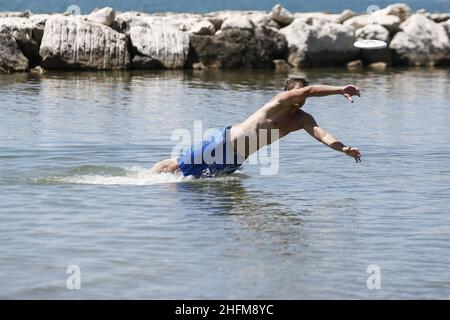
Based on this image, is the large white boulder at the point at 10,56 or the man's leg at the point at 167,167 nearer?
the man's leg at the point at 167,167

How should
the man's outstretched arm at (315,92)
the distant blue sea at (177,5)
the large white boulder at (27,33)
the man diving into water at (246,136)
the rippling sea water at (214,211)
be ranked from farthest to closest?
the distant blue sea at (177,5)
the large white boulder at (27,33)
the man diving into water at (246,136)
the man's outstretched arm at (315,92)
the rippling sea water at (214,211)

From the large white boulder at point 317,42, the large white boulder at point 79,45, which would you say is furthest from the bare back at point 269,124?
the large white boulder at point 317,42

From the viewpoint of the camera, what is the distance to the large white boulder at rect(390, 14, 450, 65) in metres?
29.5

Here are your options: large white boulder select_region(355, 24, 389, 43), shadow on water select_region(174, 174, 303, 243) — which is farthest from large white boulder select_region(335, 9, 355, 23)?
shadow on water select_region(174, 174, 303, 243)

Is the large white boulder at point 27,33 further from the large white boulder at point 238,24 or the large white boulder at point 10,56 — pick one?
the large white boulder at point 238,24

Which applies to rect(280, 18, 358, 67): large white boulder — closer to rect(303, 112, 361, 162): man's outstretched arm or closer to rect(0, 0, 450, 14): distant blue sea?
rect(303, 112, 361, 162): man's outstretched arm

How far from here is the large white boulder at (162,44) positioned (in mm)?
26312

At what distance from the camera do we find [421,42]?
29781 millimetres

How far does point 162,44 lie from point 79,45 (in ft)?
7.07

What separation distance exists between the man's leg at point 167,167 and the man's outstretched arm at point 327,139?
4.66 ft

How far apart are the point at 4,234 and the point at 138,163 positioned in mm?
4096

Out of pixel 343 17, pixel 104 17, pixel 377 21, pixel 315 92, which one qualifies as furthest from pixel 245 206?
pixel 343 17

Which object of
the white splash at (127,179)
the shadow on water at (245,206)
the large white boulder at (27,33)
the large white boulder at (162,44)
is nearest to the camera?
the shadow on water at (245,206)

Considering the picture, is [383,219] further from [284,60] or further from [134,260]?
[284,60]
